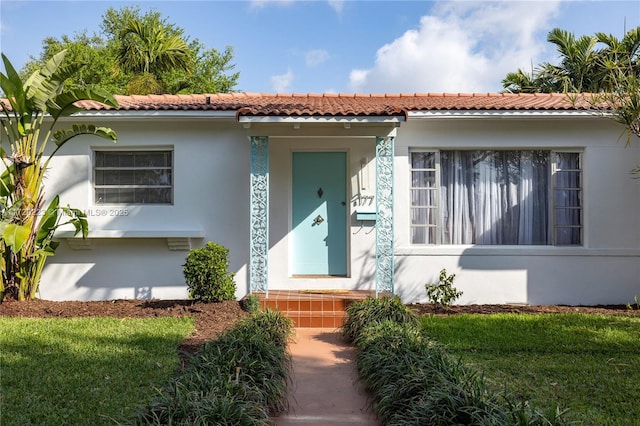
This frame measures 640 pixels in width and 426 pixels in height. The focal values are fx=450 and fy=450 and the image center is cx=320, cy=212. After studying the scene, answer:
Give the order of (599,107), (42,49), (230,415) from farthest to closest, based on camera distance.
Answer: (42,49) → (599,107) → (230,415)

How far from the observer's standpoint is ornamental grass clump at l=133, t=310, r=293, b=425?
3.11 metres

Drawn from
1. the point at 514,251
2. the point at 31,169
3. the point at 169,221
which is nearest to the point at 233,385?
the point at 169,221

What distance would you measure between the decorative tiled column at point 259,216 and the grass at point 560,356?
281cm

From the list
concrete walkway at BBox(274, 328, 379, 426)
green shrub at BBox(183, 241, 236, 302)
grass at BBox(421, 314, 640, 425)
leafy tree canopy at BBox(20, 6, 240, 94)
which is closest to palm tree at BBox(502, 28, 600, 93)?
grass at BBox(421, 314, 640, 425)

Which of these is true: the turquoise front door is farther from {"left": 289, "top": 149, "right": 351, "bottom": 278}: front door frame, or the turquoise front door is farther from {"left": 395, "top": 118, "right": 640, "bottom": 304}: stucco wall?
{"left": 395, "top": 118, "right": 640, "bottom": 304}: stucco wall

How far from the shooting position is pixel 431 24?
12.7m

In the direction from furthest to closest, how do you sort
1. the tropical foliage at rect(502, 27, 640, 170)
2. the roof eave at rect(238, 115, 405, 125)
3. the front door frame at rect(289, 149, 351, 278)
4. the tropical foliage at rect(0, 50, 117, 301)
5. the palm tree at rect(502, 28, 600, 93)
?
1. the palm tree at rect(502, 28, 600, 93)
2. the tropical foliage at rect(502, 27, 640, 170)
3. the front door frame at rect(289, 149, 351, 278)
4. the roof eave at rect(238, 115, 405, 125)
5. the tropical foliage at rect(0, 50, 117, 301)

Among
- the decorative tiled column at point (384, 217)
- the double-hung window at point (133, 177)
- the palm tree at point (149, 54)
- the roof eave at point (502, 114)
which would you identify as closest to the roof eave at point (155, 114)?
the double-hung window at point (133, 177)

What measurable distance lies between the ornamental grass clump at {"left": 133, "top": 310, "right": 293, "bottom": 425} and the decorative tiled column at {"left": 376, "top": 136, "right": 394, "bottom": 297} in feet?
8.86

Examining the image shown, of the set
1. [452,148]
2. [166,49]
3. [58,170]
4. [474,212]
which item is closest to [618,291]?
[474,212]

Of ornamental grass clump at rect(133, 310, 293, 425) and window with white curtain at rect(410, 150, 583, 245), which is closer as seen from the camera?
ornamental grass clump at rect(133, 310, 293, 425)

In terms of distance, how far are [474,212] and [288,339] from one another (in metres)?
4.58

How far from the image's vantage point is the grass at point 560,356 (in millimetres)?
4117

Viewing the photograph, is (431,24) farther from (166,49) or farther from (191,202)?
(166,49)
